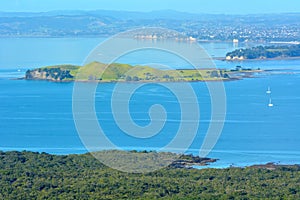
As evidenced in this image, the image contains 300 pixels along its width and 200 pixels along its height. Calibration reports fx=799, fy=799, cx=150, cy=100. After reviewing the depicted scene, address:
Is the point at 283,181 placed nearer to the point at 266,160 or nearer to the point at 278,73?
the point at 266,160

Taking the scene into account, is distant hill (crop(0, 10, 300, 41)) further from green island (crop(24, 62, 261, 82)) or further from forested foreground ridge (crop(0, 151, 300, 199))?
forested foreground ridge (crop(0, 151, 300, 199))

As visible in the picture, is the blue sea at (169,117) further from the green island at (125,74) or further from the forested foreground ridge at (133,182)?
the forested foreground ridge at (133,182)

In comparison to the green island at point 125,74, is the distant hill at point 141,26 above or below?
below

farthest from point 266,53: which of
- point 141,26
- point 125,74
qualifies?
point 141,26

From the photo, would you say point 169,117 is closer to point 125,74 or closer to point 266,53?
point 125,74

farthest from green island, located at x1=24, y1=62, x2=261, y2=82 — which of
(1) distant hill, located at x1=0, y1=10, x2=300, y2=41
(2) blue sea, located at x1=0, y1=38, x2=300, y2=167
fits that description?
(1) distant hill, located at x1=0, y1=10, x2=300, y2=41

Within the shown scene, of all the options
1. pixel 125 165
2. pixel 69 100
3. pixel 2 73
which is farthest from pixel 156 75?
pixel 125 165

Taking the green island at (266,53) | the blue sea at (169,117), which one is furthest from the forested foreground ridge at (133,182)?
the green island at (266,53)
